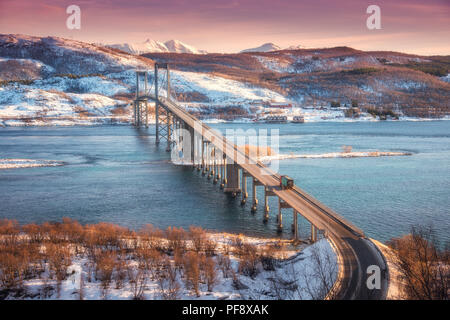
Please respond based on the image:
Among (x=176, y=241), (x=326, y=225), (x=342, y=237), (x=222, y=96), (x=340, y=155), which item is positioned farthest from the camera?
(x=222, y=96)

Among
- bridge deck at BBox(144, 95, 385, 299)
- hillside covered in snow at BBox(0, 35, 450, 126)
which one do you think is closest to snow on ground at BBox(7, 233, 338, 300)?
bridge deck at BBox(144, 95, 385, 299)

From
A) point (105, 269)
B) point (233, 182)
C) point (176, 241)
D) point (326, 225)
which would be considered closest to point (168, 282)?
point (105, 269)

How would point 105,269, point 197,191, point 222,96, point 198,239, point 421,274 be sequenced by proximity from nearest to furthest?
1. point 421,274
2. point 105,269
3. point 198,239
4. point 197,191
5. point 222,96

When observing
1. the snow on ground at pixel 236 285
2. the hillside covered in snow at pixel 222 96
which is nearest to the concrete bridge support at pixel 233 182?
the snow on ground at pixel 236 285

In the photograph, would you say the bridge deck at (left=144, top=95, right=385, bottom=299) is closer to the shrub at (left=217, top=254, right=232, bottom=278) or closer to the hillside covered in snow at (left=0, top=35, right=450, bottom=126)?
the shrub at (left=217, top=254, right=232, bottom=278)

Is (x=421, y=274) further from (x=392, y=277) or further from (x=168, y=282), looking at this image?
(x=168, y=282)
